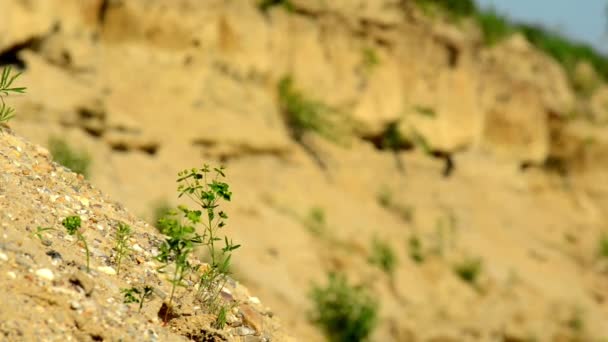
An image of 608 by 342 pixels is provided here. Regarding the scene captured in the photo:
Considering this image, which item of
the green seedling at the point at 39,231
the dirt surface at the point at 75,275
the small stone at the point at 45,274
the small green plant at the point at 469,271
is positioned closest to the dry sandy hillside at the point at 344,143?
the small green plant at the point at 469,271

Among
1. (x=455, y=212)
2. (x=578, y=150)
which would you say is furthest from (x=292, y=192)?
(x=578, y=150)

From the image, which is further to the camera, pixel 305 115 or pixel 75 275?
pixel 305 115

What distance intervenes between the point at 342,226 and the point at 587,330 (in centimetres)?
389

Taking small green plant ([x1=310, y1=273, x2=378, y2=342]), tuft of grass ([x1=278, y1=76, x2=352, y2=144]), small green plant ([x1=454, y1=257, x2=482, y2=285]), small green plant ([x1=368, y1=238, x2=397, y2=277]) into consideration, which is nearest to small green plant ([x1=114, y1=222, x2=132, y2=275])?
small green plant ([x1=310, y1=273, x2=378, y2=342])

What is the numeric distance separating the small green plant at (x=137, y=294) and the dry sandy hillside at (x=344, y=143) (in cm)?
446

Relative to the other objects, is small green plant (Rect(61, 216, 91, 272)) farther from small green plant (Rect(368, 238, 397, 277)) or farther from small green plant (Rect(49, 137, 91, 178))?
small green plant (Rect(368, 238, 397, 277))

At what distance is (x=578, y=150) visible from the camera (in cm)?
1706

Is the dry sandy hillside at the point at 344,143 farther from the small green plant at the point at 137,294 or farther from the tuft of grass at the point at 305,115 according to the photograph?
the small green plant at the point at 137,294

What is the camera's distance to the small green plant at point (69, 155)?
7719 millimetres

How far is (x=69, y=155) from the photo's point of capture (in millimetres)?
7969

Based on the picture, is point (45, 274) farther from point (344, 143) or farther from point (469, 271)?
point (344, 143)

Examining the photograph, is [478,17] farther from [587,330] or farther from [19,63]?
[19,63]

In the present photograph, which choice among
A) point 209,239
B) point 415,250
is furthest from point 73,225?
point 415,250

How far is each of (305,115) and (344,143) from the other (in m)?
0.88
